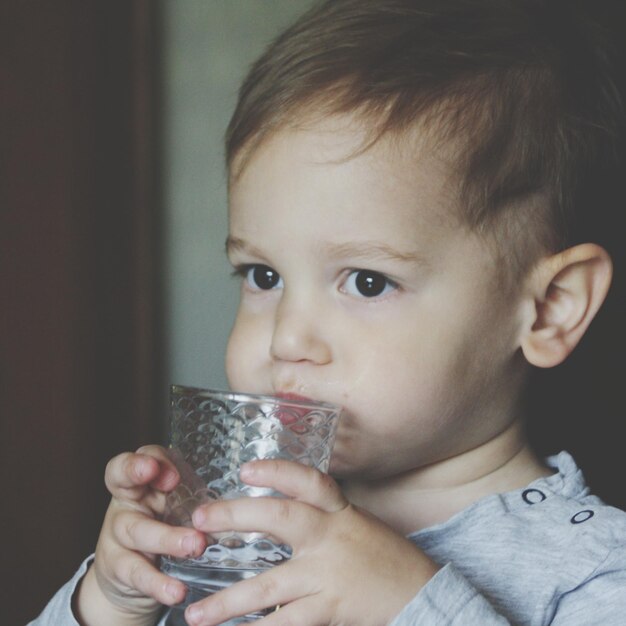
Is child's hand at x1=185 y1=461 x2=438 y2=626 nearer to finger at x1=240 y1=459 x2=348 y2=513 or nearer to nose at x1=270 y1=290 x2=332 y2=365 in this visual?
finger at x1=240 y1=459 x2=348 y2=513

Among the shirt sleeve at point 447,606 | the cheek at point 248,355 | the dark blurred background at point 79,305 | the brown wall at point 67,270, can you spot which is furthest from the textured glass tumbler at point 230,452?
the brown wall at point 67,270

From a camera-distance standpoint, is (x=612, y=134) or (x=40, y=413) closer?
(x=612, y=134)

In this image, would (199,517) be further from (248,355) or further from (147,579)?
(248,355)

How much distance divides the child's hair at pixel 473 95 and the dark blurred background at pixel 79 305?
324mm

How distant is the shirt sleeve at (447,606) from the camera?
816mm

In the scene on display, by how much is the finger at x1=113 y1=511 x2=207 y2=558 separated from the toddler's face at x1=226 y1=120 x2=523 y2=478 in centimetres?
20

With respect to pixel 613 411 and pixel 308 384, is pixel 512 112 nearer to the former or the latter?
pixel 308 384

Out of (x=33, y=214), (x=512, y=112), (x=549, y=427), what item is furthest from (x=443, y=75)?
(x=33, y=214)

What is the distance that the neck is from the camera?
3.53ft

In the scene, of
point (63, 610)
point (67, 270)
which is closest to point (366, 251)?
point (63, 610)

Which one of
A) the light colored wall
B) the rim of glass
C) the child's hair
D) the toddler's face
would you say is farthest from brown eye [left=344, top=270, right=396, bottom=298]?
the light colored wall

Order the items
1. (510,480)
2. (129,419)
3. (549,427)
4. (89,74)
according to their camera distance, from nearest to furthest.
A: (510,480)
(549,427)
(89,74)
(129,419)

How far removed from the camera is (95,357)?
1.85 meters

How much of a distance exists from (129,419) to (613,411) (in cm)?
100
